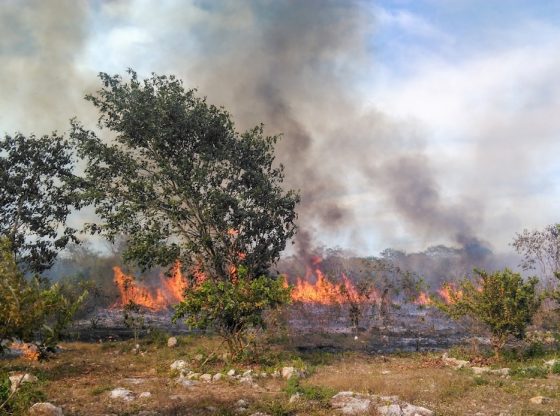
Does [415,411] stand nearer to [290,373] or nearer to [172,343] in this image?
[290,373]

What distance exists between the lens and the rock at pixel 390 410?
39.3ft

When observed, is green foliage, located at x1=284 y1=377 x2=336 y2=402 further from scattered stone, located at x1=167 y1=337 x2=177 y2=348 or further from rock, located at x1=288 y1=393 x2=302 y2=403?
scattered stone, located at x1=167 y1=337 x2=177 y2=348

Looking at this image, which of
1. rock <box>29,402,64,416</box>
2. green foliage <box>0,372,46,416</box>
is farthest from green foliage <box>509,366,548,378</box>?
green foliage <box>0,372,46,416</box>

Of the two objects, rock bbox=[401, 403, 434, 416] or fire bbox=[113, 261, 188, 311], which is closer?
rock bbox=[401, 403, 434, 416]

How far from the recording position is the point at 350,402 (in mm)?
13320

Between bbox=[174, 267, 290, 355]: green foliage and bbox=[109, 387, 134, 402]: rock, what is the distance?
566cm

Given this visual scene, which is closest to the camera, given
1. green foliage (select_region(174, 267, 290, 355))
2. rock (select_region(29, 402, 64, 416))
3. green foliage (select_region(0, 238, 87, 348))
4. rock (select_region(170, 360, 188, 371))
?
green foliage (select_region(0, 238, 87, 348))

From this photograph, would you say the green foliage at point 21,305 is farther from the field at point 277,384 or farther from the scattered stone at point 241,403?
the scattered stone at point 241,403

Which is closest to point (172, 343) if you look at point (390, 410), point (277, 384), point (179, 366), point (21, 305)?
point (179, 366)

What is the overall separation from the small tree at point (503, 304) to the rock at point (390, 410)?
10.7m

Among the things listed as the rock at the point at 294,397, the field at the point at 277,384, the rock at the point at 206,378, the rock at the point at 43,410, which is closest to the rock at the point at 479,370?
the field at the point at 277,384

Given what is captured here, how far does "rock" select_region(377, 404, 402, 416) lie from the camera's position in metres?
12.0

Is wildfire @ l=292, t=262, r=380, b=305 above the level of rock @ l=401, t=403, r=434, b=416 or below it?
above

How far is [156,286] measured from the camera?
63.4 m
